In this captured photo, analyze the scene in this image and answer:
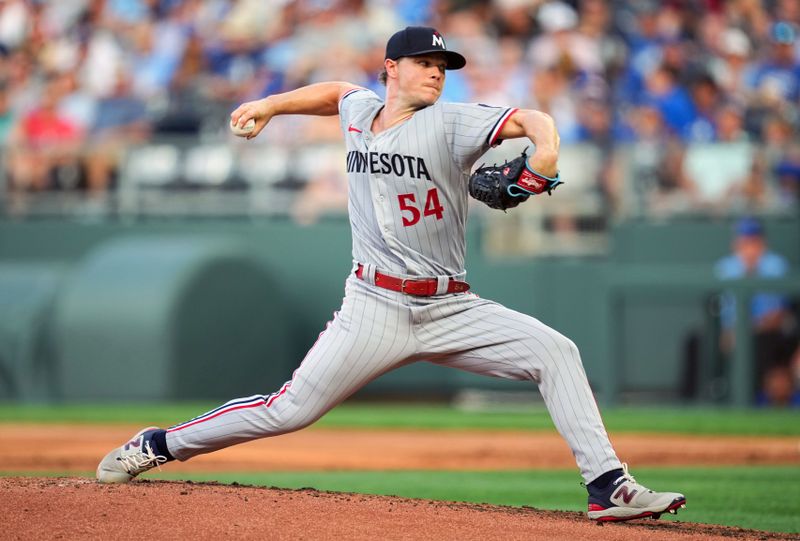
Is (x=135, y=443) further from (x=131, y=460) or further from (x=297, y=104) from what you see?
(x=297, y=104)

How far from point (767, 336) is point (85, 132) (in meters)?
7.54

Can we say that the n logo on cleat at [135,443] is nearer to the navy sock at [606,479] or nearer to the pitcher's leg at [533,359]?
the pitcher's leg at [533,359]

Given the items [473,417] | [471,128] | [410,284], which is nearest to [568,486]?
[410,284]

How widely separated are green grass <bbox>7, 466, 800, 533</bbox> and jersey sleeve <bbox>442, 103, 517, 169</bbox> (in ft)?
6.48

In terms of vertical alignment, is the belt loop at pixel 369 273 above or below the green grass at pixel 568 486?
above

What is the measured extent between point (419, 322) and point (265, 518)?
95cm

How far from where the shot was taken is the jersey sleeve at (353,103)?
16.5ft

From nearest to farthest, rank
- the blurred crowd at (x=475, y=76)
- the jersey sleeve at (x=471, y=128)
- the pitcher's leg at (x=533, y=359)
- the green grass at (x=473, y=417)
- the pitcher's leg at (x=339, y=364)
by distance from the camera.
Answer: the jersey sleeve at (x=471, y=128)
the pitcher's leg at (x=533, y=359)
the pitcher's leg at (x=339, y=364)
the green grass at (x=473, y=417)
the blurred crowd at (x=475, y=76)

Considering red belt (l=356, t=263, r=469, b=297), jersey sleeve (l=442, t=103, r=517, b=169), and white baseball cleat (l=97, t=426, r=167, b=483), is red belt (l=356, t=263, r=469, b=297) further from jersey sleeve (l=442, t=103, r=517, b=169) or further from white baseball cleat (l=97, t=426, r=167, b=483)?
white baseball cleat (l=97, t=426, r=167, b=483)

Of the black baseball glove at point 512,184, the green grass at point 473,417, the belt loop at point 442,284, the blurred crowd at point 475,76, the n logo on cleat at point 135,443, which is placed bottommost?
the green grass at point 473,417

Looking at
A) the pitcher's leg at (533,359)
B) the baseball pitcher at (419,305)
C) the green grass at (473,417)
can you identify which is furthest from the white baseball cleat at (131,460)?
the green grass at (473,417)

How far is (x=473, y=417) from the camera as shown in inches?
455

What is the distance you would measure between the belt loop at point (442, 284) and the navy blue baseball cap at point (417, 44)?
84 centimetres

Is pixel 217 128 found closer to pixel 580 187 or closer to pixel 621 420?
pixel 580 187
